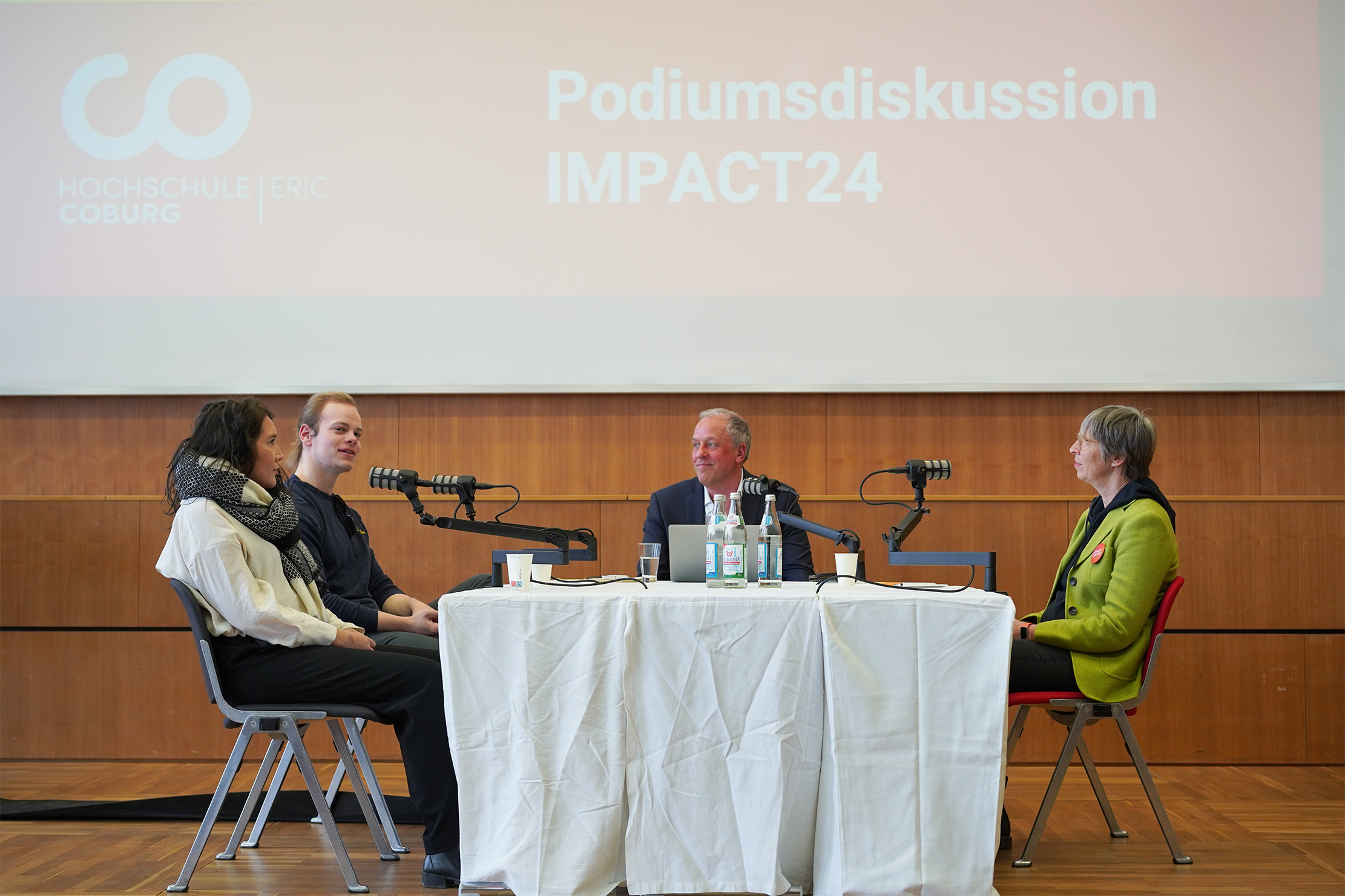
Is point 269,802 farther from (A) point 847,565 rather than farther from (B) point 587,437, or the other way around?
(B) point 587,437

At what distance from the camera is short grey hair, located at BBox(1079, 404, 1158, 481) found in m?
2.96

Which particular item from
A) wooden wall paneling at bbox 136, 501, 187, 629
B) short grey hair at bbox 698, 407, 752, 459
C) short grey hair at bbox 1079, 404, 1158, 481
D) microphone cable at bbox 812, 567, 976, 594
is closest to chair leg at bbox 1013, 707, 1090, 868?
microphone cable at bbox 812, 567, 976, 594

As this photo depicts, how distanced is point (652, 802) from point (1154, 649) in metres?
1.43

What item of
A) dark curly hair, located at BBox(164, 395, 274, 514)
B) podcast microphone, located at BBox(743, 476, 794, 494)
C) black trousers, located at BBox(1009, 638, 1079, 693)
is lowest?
black trousers, located at BBox(1009, 638, 1079, 693)

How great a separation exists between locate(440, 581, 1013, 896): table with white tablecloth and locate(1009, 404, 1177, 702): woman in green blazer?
541 millimetres

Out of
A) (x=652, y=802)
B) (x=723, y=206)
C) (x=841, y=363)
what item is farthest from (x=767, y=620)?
(x=723, y=206)

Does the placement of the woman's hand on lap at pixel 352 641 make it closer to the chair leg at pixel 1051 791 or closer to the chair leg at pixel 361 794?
the chair leg at pixel 361 794

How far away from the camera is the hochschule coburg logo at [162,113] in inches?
165

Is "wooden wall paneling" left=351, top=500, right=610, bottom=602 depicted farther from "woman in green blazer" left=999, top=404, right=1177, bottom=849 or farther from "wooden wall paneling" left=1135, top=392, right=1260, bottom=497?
"wooden wall paneling" left=1135, top=392, right=1260, bottom=497

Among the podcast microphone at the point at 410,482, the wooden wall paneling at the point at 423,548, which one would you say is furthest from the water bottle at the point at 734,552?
the wooden wall paneling at the point at 423,548

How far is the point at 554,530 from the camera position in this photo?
9.07ft

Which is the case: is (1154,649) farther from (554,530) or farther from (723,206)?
(723,206)

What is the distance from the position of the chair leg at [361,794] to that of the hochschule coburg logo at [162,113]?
2.62 m

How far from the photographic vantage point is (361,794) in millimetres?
2727
